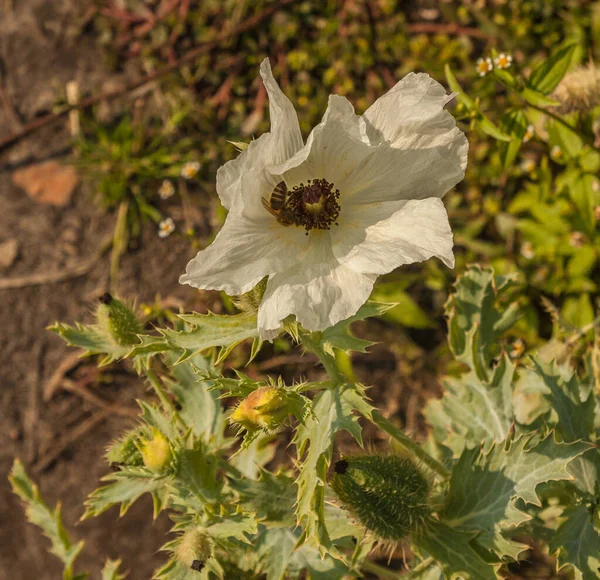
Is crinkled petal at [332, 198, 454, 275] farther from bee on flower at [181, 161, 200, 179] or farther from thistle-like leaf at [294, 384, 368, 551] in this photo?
bee on flower at [181, 161, 200, 179]

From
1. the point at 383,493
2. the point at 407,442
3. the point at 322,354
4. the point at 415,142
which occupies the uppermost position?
the point at 415,142

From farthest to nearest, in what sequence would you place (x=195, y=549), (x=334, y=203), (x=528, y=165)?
(x=528, y=165) < (x=195, y=549) < (x=334, y=203)

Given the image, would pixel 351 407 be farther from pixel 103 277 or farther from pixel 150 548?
pixel 103 277

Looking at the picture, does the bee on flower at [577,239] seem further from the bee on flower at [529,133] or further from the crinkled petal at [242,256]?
the crinkled petal at [242,256]

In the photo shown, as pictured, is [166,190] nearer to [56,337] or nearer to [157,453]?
[56,337]

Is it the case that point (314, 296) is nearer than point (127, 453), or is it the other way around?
point (314, 296)

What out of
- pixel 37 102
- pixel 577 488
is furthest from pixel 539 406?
pixel 37 102

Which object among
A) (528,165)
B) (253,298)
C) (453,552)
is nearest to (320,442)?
(253,298)
